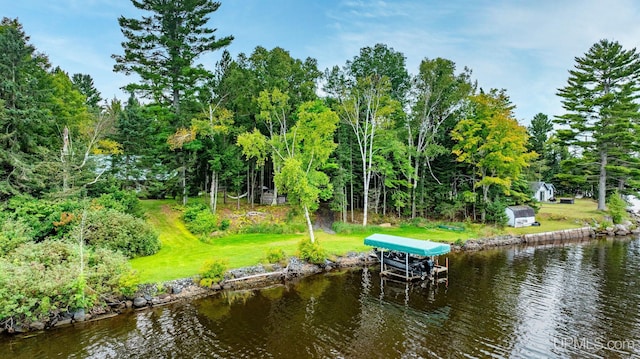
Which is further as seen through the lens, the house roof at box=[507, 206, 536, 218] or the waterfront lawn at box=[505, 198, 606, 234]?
the house roof at box=[507, 206, 536, 218]

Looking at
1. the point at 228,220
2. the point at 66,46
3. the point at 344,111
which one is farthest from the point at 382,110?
the point at 66,46

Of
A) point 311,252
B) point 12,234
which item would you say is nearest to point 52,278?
point 12,234

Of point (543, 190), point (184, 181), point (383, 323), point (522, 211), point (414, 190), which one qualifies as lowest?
point (383, 323)

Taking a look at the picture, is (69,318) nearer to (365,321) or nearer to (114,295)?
(114,295)

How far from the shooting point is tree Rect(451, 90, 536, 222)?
34938mm

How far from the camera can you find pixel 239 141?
2666 cm

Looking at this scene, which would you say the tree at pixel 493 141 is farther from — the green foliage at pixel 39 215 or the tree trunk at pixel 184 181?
the green foliage at pixel 39 215

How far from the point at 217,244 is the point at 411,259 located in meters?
14.8

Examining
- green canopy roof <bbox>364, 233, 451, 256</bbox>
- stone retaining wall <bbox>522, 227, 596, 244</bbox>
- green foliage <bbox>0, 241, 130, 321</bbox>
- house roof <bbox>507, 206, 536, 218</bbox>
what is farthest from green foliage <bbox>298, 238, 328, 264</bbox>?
house roof <bbox>507, 206, 536, 218</bbox>

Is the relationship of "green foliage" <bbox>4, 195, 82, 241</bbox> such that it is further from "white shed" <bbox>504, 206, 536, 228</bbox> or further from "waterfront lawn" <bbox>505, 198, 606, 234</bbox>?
"white shed" <bbox>504, 206, 536, 228</bbox>

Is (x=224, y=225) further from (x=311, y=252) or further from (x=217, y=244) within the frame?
(x=311, y=252)

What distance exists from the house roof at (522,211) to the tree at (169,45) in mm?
35427

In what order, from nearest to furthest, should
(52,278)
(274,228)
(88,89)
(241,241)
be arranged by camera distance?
(52,278)
(241,241)
(274,228)
(88,89)

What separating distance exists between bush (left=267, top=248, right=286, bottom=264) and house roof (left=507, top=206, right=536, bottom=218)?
27436mm
